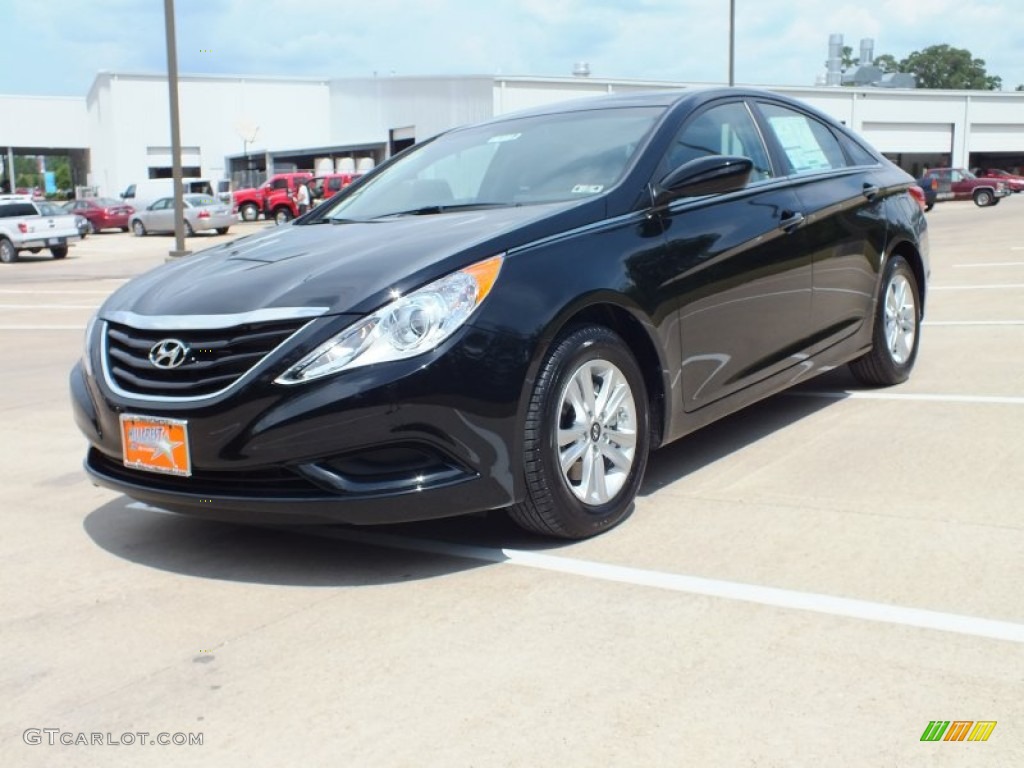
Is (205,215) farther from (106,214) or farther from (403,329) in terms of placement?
(403,329)

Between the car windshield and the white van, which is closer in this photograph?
the car windshield

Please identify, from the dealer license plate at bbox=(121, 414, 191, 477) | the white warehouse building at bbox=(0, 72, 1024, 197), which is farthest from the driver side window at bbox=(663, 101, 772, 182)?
the white warehouse building at bbox=(0, 72, 1024, 197)

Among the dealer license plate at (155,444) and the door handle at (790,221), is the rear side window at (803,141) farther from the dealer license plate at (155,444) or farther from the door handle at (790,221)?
the dealer license plate at (155,444)

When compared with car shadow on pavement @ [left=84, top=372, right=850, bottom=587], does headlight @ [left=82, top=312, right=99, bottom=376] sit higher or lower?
higher

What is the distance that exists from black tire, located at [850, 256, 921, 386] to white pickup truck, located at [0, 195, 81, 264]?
25.4 meters

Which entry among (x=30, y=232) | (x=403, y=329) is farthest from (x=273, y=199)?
(x=403, y=329)

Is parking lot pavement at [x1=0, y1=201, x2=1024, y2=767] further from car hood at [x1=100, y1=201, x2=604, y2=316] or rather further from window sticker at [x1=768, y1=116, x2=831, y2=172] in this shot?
window sticker at [x1=768, y1=116, x2=831, y2=172]

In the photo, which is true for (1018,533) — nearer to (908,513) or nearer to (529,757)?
(908,513)

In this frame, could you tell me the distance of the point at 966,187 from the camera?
45125 millimetres

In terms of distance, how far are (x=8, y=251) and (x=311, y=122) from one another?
126ft

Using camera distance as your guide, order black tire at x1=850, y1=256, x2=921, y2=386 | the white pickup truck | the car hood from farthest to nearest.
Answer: the white pickup truck, black tire at x1=850, y1=256, x2=921, y2=386, the car hood

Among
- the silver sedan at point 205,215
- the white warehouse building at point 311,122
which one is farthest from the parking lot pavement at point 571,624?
the white warehouse building at point 311,122

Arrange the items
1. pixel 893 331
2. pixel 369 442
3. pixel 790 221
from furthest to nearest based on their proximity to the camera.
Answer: pixel 893 331, pixel 790 221, pixel 369 442

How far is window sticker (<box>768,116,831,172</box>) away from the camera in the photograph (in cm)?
551
